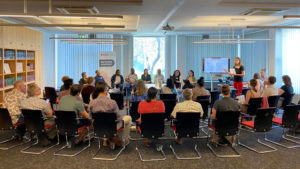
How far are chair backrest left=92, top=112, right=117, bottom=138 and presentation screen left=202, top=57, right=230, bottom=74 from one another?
9.46m

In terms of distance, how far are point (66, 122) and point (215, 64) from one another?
990cm

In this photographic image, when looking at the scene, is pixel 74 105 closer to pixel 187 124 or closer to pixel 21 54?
pixel 187 124

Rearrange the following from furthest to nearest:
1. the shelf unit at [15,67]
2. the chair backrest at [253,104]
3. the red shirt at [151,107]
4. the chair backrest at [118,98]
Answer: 1. the shelf unit at [15,67]
2. the chair backrest at [118,98]
3. the chair backrest at [253,104]
4. the red shirt at [151,107]

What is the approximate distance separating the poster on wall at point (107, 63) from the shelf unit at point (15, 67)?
343cm

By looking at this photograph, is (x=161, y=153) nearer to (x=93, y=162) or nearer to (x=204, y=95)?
(x=93, y=162)

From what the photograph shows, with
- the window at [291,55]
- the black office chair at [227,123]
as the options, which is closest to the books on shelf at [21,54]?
the black office chair at [227,123]

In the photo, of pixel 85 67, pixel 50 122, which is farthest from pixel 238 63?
pixel 85 67

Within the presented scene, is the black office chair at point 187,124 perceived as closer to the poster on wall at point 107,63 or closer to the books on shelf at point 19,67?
the books on shelf at point 19,67

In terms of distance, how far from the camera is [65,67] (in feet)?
44.8

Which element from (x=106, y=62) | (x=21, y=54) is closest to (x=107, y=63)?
(x=106, y=62)

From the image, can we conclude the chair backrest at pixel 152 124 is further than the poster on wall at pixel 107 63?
No

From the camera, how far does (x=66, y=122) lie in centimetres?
434

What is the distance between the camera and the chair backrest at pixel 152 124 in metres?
4.17

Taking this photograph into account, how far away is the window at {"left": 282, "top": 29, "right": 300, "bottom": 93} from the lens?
10.1 meters
